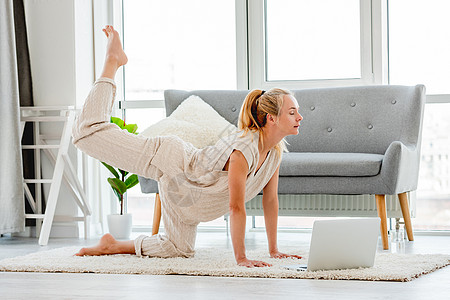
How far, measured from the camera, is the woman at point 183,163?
2.72 m

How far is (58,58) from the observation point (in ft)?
14.1

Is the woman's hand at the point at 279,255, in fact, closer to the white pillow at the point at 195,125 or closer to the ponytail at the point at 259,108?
the ponytail at the point at 259,108

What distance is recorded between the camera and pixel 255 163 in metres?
2.70

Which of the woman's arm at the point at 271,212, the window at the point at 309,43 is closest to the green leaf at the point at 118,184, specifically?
the window at the point at 309,43

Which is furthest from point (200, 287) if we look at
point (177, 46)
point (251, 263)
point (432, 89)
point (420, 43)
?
point (177, 46)

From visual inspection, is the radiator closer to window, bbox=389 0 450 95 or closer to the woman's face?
window, bbox=389 0 450 95

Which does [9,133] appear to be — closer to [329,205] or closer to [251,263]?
[329,205]

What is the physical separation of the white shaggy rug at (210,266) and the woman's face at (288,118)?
20.1 inches

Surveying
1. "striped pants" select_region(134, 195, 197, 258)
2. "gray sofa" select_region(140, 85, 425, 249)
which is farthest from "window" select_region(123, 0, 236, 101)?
"striped pants" select_region(134, 195, 197, 258)

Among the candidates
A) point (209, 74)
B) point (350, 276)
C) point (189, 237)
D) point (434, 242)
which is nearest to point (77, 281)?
point (189, 237)

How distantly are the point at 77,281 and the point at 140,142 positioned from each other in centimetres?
73

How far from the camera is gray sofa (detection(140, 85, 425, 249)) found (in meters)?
3.37

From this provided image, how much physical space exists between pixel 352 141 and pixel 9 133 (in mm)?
1975

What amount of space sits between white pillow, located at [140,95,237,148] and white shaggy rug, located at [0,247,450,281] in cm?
93
